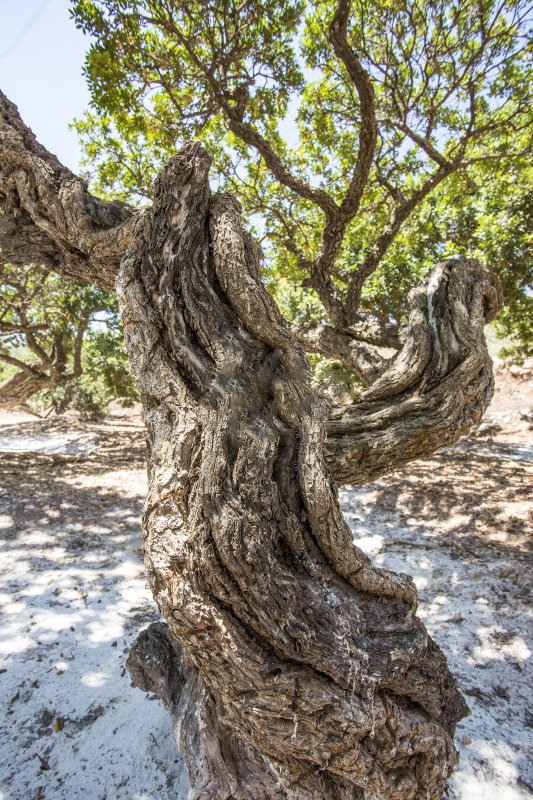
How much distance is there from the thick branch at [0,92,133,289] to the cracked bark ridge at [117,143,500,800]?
29.7 inches

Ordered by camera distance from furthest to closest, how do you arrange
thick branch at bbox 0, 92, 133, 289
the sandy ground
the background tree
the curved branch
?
the background tree, thick branch at bbox 0, 92, 133, 289, the curved branch, the sandy ground

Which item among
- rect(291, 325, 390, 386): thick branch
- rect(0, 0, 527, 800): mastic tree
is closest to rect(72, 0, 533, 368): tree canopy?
rect(291, 325, 390, 386): thick branch

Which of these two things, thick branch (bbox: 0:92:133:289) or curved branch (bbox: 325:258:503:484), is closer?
curved branch (bbox: 325:258:503:484)

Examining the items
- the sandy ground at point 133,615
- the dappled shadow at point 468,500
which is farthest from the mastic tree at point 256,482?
the dappled shadow at point 468,500

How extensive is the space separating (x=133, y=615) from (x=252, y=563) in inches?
104

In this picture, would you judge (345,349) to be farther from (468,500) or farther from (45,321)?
(45,321)

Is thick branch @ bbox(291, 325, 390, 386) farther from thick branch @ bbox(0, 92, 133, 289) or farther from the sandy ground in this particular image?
thick branch @ bbox(0, 92, 133, 289)

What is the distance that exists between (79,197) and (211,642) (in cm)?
301

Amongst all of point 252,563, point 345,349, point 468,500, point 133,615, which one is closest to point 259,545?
point 252,563

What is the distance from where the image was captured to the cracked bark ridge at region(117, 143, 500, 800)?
1585 mm

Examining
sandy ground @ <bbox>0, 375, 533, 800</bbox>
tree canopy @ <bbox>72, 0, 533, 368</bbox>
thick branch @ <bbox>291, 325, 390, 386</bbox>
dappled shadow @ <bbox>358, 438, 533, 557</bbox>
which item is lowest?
sandy ground @ <bbox>0, 375, 533, 800</bbox>

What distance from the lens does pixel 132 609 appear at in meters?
3.67

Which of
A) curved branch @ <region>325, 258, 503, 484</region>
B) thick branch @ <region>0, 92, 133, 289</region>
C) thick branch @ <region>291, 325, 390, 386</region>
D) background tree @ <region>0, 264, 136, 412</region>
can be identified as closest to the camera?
curved branch @ <region>325, 258, 503, 484</region>

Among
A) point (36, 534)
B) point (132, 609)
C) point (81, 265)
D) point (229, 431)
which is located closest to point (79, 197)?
point (81, 265)
